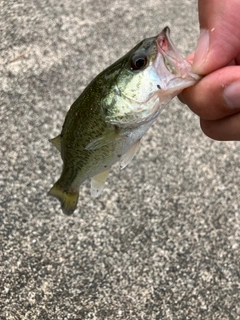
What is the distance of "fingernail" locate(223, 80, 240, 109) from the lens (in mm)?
1119

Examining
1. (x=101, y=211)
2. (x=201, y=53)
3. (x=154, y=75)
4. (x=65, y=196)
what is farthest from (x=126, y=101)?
(x=101, y=211)

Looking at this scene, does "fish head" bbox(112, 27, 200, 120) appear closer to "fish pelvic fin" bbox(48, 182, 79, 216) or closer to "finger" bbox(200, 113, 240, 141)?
"finger" bbox(200, 113, 240, 141)

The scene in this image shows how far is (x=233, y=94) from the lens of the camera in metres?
1.14

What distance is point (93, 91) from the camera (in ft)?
3.97

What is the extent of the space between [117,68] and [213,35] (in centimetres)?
27

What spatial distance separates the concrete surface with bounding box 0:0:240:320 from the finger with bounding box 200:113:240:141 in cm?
78

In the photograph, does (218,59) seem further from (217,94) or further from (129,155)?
(129,155)

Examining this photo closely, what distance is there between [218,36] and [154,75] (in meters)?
0.20

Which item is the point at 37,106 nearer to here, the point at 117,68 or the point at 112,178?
the point at 112,178

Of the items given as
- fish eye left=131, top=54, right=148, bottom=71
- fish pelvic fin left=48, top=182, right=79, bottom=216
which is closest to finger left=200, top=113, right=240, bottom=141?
fish eye left=131, top=54, right=148, bottom=71

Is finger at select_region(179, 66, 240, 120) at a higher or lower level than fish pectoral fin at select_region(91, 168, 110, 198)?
higher

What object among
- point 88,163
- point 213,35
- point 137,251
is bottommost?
point 137,251

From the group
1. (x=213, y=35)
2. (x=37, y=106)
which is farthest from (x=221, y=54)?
(x=37, y=106)

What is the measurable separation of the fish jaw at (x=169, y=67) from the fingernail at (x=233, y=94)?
4.2 inches
